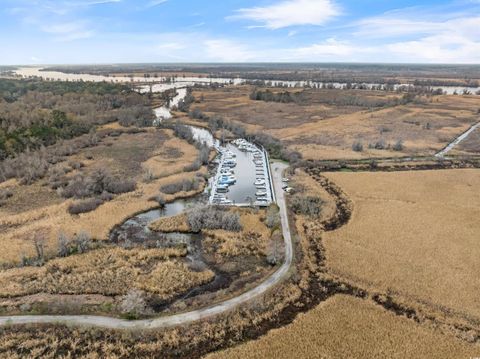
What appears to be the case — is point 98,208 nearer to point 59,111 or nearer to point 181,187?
point 181,187

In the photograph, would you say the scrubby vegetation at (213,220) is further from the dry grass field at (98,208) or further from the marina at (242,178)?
the dry grass field at (98,208)

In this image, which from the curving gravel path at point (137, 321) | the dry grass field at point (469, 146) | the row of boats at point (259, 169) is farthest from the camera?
the dry grass field at point (469, 146)

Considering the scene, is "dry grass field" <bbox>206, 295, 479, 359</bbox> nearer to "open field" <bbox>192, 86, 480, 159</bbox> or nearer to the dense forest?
"open field" <bbox>192, 86, 480, 159</bbox>

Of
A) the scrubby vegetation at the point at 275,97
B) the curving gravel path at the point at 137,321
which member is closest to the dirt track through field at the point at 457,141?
the curving gravel path at the point at 137,321

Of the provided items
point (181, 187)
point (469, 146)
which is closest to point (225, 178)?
point (181, 187)

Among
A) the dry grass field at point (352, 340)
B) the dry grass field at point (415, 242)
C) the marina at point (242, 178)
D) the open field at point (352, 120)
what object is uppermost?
the open field at point (352, 120)

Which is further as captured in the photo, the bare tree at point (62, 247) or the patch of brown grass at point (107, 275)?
the bare tree at point (62, 247)

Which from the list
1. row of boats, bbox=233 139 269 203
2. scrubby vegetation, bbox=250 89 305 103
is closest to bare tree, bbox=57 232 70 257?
row of boats, bbox=233 139 269 203

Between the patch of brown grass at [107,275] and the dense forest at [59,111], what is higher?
the dense forest at [59,111]
